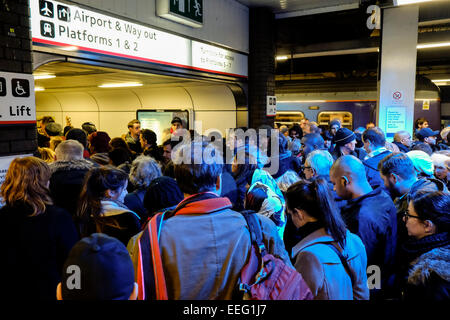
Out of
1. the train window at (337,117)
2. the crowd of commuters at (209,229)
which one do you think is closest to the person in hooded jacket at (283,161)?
the crowd of commuters at (209,229)

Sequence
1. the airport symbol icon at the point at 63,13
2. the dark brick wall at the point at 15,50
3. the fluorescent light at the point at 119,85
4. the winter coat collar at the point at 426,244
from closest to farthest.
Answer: the winter coat collar at the point at 426,244 → the dark brick wall at the point at 15,50 → the airport symbol icon at the point at 63,13 → the fluorescent light at the point at 119,85

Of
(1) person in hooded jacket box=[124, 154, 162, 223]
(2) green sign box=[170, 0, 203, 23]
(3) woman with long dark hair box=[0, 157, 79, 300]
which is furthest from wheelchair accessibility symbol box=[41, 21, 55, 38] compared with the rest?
(3) woman with long dark hair box=[0, 157, 79, 300]

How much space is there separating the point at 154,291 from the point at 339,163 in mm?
1617

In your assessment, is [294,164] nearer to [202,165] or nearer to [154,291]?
[202,165]

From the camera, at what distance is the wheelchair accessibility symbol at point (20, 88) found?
3.27m

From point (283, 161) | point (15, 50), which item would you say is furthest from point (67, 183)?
point (283, 161)

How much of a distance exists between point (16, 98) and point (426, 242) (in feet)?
11.7

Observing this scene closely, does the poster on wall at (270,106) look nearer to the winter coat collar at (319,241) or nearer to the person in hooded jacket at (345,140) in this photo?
the person in hooded jacket at (345,140)

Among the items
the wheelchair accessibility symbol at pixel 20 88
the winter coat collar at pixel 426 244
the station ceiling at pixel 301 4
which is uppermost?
the station ceiling at pixel 301 4

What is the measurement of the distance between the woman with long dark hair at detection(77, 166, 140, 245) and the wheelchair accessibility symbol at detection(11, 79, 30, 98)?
5.04ft

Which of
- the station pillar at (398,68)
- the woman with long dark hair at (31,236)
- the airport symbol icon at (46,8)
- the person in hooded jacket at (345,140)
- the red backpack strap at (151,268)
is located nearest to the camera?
the red backpack strap at (151,268)

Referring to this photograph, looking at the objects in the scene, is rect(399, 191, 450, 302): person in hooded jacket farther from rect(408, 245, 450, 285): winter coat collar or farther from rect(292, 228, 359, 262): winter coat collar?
rect(292, 228, 359, 262): winter coat collar

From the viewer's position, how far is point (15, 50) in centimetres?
327

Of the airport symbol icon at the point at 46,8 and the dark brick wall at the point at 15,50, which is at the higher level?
the airport symbol icon at the point at 46,8
